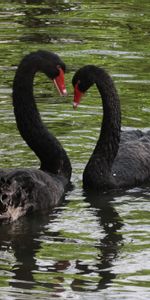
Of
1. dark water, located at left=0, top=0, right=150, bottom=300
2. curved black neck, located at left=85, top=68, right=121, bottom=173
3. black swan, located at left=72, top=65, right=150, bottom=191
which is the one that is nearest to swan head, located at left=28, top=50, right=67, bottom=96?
black swan, located at left=72, top=65, right=150, bottom=191

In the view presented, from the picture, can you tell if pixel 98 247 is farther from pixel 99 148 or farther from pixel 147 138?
pixel 147 138

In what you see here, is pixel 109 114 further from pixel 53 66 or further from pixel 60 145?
pixel 53 66

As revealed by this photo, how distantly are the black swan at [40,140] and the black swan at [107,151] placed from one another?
229mm

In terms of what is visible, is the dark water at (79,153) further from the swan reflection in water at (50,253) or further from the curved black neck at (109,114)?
the curved black neck at (109,114)

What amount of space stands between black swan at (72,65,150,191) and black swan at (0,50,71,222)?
0.75 ft

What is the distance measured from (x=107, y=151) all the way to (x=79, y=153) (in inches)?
29.3

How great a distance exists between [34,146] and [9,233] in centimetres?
116

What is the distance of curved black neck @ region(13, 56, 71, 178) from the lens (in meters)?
8.77

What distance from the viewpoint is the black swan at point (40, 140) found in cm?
826

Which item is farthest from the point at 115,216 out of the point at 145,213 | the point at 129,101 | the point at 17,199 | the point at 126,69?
the point at 126,69

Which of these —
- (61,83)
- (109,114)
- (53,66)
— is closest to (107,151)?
(109,114)

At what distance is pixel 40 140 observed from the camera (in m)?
8.91

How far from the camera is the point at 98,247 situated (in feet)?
24.6

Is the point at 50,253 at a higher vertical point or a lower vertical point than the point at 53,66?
lower
